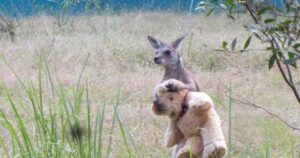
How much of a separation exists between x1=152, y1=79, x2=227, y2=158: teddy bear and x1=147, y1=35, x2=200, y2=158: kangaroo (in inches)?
1.6

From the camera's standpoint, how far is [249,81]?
5719 millimetres

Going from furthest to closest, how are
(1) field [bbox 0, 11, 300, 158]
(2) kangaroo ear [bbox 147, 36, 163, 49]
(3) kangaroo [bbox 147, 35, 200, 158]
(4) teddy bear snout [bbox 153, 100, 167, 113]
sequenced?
(2) kangaroo ear [bbox 147, 36, 163, 49]
(1) field [bbox 0, 11, 300, 158]
(3) kangaroo [bbox 147, 35, 200, 158]
(4) teddy bear snout [bbox 153, 100, 167, 113]

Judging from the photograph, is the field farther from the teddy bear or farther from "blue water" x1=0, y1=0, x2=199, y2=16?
"blue water" x1=0, y1=0, x2=199, y2=16

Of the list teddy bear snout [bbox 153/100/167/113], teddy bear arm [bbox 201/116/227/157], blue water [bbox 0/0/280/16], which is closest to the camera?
teddy bear arm [bbox 201/116/227/157]

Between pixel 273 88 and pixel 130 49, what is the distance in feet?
6.25

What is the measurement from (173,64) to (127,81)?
2837mm

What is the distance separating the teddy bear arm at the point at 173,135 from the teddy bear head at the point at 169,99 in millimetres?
79

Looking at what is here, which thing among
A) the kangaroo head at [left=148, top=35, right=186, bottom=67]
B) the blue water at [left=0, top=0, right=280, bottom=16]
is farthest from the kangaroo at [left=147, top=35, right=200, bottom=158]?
the blue water at [left=0, top=0, right=280, bottom=16]

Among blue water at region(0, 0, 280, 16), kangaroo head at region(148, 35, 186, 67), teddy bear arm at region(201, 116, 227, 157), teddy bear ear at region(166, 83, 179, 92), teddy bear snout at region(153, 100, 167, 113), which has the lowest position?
blue water at region(0, 0, 280, 16)

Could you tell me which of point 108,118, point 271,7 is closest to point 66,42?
point 108,118

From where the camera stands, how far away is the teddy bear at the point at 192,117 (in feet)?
7.14

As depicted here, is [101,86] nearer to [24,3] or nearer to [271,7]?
[271,7]

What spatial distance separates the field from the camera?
279cm

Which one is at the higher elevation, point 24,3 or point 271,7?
point 271,7
